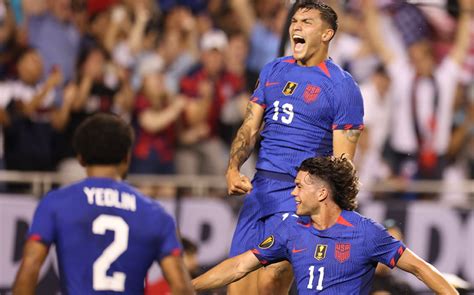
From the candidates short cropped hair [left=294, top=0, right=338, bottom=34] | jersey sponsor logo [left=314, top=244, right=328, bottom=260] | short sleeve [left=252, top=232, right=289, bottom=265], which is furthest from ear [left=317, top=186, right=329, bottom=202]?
short cropped hair [left=294, top=0, right=338, bottom=34]

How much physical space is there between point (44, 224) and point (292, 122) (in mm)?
2607

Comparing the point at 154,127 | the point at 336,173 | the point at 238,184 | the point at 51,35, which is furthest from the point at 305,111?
the point at 51,35

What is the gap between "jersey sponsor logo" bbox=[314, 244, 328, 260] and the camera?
306 inches

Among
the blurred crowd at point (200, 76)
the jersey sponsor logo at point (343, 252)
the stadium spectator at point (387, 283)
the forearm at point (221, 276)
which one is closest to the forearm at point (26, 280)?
the forearm at point (221, 276)

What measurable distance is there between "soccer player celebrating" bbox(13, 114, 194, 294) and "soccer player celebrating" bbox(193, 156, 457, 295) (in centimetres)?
162

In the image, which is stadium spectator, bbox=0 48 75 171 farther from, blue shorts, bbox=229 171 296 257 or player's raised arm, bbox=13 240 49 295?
player's raised arm, bbox=13 240 49 295

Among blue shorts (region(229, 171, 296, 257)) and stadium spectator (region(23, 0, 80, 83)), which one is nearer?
blue shorts (region(229, 171, 296, 257))

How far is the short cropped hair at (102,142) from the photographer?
6.32m

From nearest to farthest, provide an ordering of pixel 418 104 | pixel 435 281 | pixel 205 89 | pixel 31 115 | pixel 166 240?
pixel 166 240 → pixel 435 281 → pixel 31 115 → pixel 205 89 → pixel 418 104

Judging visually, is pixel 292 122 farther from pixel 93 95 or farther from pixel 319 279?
pixel 93 95

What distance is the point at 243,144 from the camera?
8.23 meters

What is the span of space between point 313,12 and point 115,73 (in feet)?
17.6

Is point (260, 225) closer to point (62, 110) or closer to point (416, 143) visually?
point (62, 110)

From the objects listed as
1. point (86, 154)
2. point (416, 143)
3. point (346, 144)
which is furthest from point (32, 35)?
point (86, 154)
